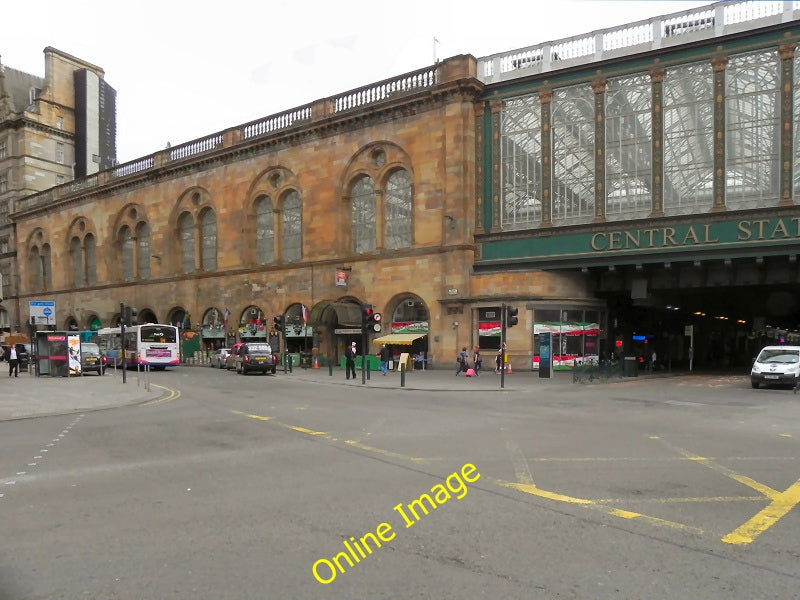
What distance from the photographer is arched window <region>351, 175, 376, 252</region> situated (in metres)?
37.2

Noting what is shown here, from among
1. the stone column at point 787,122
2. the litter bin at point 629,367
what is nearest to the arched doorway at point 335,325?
the litter bin at point 629,367

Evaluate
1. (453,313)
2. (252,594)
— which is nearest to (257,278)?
(453,313)

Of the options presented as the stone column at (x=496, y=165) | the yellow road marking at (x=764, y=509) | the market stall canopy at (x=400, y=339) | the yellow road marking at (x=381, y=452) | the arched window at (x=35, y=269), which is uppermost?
the stone column at (x=496, y=165)

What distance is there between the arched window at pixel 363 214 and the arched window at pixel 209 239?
1326cm

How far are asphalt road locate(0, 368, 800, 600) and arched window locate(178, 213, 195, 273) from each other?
36531 mm

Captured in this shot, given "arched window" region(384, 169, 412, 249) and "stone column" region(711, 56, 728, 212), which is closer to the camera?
"stone column" region(711, 56, 728, 212)

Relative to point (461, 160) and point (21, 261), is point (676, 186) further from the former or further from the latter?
point (21, 261)

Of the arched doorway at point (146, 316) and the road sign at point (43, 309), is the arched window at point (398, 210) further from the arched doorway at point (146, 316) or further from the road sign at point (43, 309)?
the road sign at point (43, 309)

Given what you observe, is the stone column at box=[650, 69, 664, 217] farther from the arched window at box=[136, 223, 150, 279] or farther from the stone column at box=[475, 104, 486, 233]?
the arched window at box=[136, 223, 150, 279]

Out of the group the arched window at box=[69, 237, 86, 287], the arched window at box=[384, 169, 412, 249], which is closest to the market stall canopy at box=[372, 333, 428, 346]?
the arched window at box=[384, 169, 412, 249]

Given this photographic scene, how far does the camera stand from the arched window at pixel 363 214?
37.2m

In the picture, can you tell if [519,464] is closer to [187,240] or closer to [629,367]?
[629,367]

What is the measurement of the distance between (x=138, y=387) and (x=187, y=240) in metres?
27.7

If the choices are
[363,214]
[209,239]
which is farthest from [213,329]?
[363,214]
